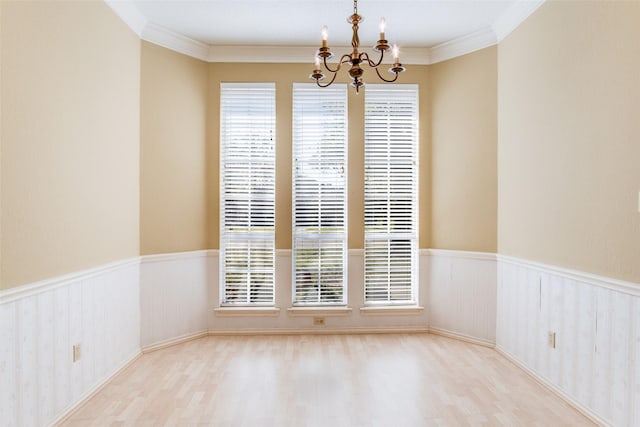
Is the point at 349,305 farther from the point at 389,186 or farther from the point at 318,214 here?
the point at 389,186

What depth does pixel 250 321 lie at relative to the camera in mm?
4633

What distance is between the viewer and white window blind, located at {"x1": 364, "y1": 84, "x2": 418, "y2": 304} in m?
4.70

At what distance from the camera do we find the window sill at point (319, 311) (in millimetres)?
4621
